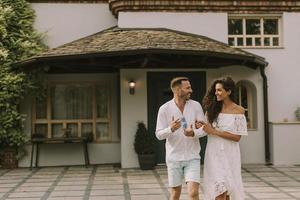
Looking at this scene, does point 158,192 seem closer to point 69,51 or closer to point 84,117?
point 69,51

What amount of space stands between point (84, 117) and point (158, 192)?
525 centimetres

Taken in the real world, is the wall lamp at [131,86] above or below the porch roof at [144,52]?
below

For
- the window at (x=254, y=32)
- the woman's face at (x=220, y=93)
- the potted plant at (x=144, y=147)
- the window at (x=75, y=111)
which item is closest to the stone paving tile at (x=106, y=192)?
the potted plant at (x=144, y=147)

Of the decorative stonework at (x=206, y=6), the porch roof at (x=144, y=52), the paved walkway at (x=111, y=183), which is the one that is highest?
the decorative stonework at (x=206, y=6)

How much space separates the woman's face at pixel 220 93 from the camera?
541 centimetres

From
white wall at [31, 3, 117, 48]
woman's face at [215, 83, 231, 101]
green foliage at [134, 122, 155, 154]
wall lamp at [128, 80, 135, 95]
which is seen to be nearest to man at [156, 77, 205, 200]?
woman's face at [215, 83, 231, 101]

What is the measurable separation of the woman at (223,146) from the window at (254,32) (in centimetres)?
815

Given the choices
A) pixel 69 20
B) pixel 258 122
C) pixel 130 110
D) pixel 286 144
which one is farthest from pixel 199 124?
pixel 69 20

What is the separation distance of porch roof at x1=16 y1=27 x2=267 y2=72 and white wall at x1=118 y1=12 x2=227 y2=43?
0.19m

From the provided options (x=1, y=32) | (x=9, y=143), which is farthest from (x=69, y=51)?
(x=9, y=143)

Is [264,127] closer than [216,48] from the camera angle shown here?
No

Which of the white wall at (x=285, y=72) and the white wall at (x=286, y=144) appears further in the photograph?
the white wall at (x=285, y=72)

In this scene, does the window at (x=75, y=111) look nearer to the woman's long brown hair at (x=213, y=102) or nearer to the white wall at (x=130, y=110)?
the white wall at (x=130, y=110)

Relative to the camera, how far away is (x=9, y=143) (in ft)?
42.0
